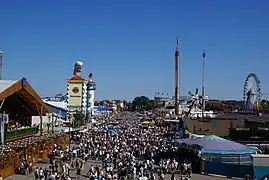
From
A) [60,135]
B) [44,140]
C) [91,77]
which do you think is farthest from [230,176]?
[91,77]

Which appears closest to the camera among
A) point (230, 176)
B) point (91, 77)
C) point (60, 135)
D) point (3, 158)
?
point (3, 158)

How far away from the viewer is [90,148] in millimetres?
37188

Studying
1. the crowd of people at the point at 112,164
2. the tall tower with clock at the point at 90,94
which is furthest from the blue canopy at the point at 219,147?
the tall tower with clock at the point at 90,94

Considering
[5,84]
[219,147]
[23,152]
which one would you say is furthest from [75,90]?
[219,147]

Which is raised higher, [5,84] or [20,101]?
[5,84]

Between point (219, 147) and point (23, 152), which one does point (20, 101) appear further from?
point (219, 147)

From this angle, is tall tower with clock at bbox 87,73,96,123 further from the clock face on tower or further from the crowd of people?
the crowd of people

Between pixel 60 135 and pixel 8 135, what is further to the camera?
pixel 60 135

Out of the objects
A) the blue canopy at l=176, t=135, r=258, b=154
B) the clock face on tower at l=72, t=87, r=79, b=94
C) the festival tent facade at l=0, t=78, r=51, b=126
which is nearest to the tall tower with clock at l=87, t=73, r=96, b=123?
the clock face on tower at l=72, t=87, r=79, b=94

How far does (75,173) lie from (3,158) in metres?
4.92

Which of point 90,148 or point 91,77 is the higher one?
point 91,77

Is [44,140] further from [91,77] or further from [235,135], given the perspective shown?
[91,77]

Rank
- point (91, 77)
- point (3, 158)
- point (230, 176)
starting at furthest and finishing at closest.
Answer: point (91, 77) < point (230, 176) < point (3, 158)

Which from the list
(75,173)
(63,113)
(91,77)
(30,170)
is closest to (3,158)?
(30,170)
